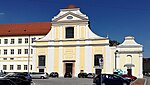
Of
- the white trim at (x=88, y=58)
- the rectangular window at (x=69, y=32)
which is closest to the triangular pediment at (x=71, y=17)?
the rectangular window at (x=69, y=32)

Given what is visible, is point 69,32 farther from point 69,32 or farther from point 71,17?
point 71,17

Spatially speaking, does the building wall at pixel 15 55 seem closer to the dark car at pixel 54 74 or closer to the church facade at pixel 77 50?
the church facade at pixel 77 50

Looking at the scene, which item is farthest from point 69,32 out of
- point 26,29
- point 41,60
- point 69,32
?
point 26,29

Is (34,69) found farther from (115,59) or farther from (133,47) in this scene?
(133,47)

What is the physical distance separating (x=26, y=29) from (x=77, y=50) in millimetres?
17884

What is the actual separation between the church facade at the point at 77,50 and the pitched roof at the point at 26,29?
6.40 m

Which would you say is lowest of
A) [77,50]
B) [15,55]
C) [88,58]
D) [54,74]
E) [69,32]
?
[54,74]

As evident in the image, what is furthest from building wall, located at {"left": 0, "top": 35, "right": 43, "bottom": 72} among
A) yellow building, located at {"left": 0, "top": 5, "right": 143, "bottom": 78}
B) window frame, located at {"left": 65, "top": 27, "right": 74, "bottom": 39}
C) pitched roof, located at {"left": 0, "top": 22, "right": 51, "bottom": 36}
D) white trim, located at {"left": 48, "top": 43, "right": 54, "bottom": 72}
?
window frame, located at {"left": 65, "top": 27, "right": 74, "bottom": 39}

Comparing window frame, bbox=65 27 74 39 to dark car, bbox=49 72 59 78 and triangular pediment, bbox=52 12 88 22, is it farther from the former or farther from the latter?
dark car, bbox=49 72 59 78

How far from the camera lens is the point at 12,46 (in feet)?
269

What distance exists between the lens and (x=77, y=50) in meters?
73.4

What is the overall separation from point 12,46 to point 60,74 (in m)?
16.6

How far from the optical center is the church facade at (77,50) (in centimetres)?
7219

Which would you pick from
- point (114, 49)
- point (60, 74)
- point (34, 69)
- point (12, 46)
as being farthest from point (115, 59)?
point (12, 46)
